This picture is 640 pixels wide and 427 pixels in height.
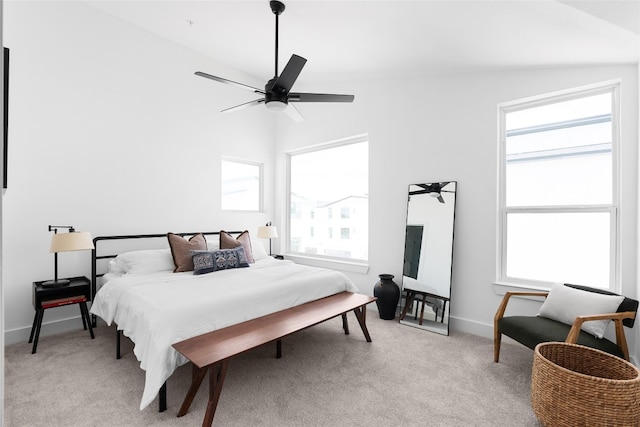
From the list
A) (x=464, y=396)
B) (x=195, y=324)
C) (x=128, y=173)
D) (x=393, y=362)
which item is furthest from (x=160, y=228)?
(x=464, y=396)

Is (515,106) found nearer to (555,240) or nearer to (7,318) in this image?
(555,240)

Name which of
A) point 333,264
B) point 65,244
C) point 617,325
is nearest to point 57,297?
point 65,244

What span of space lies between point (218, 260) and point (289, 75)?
212 cm

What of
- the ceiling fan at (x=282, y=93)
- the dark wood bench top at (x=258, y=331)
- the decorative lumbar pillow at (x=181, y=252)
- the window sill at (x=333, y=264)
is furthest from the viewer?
the window sill at (x=333, y=264)

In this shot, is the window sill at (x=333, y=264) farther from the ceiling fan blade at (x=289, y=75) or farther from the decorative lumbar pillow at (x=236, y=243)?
the ceiling fan blade at (x=289, y=75)

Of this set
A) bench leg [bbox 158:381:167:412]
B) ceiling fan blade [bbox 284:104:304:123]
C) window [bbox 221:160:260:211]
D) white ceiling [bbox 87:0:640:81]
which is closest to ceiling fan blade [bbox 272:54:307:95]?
ceiling fan blade [bbox 284:104:304:123]

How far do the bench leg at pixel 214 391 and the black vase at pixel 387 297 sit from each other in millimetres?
2319

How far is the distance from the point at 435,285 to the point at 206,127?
376 centimetres

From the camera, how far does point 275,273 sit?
3.43 m

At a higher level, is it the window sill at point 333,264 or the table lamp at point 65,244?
the table lamp at point 65,244

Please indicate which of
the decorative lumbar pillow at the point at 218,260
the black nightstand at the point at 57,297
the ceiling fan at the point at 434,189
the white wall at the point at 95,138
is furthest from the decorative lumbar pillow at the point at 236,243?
the ceiling fan at the point at 434,189

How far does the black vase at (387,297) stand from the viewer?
153 inches

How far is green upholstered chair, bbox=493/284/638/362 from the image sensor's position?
229 cm

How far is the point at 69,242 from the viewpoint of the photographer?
305 centimetres
